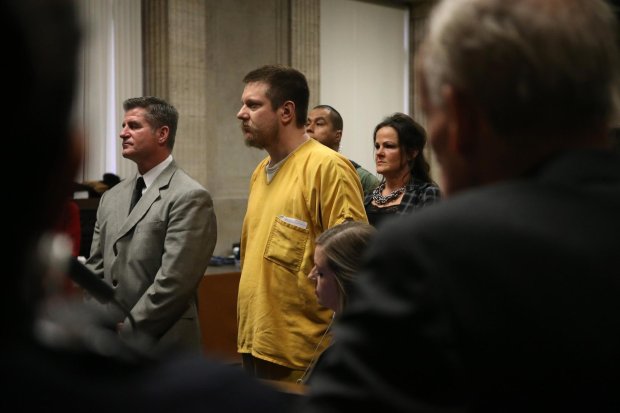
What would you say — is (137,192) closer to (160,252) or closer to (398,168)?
(160,252)

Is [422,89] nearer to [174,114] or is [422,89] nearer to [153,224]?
[153,224]

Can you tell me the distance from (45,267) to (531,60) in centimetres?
66

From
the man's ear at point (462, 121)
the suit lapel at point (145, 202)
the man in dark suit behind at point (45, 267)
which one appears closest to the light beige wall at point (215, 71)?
the suit lapel at point (145, 202)

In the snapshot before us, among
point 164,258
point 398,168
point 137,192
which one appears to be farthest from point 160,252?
point 398,168

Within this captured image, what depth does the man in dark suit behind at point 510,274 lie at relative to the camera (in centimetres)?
96

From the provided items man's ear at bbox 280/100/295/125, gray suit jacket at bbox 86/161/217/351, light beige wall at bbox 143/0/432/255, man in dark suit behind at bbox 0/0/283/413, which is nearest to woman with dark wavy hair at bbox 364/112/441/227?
man's ear at bbox 280/100/295/125

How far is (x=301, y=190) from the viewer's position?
3424 mm

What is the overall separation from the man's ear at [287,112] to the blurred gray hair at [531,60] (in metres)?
2.59

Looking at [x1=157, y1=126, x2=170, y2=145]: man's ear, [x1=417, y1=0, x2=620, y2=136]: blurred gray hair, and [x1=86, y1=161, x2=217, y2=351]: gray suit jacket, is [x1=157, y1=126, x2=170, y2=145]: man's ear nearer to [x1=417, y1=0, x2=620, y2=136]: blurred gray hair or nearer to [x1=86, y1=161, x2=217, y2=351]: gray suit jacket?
[x1=86, y1=161, x2=217, y2=351]: gray suit jacket

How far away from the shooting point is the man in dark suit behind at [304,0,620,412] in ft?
3.15

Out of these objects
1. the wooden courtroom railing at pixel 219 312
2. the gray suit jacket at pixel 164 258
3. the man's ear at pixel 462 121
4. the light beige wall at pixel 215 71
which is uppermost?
the light beige wall at pixel 215 71

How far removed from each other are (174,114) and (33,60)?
379 cm

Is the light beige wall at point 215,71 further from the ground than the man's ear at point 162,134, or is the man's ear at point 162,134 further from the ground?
the light beige wall at point 215,71

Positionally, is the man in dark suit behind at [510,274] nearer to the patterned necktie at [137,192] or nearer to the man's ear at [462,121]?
the man's ear at [462,121]
